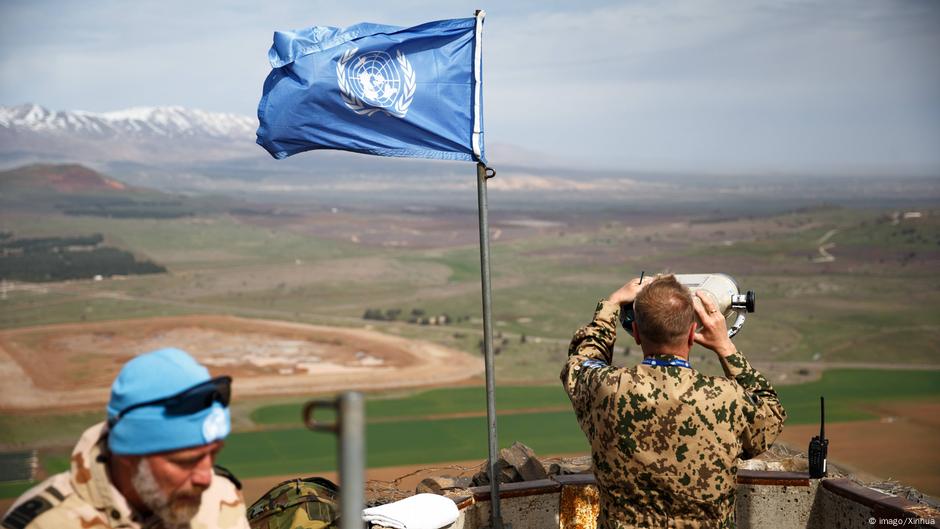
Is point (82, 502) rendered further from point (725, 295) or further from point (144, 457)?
point (725, 295)

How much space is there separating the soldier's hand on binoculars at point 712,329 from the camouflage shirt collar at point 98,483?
252cm

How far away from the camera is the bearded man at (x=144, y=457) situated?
9.62 ft

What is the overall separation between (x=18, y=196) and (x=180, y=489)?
155930 millimetres

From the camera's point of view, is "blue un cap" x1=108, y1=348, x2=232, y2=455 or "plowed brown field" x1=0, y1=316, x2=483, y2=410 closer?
"blue un cap" x1=108, y1=348, x2=232, y2=455

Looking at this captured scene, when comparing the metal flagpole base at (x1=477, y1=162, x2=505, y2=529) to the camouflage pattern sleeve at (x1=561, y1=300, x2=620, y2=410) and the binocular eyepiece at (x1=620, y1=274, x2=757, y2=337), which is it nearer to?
the binocular eyepiece at (x1=620, y1=274, x2=757, y2=337)

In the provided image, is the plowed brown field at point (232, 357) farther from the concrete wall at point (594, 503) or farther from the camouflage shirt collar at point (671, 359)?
the camouflage shirt collar at point (671, 359)

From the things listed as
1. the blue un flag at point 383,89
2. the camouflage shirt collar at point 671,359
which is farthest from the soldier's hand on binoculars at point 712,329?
the blue un flag at point 383,89

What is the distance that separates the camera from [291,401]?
50.9 m

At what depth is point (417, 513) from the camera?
20.2 ft

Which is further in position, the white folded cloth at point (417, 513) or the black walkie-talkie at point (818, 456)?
the black walkie-talkie at point (818, 456)

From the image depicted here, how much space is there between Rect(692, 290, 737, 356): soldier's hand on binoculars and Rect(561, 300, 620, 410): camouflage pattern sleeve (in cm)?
38

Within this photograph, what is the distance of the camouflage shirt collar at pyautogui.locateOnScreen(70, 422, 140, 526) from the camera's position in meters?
3.00

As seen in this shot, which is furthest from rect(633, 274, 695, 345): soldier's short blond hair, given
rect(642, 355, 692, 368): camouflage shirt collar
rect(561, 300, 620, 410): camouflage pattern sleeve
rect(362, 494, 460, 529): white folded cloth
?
rect(362, 494, 460, 529): white folded cloth

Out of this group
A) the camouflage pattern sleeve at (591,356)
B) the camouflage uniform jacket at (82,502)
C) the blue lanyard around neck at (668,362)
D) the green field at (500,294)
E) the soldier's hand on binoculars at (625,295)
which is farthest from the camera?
the green field at (500,294)
